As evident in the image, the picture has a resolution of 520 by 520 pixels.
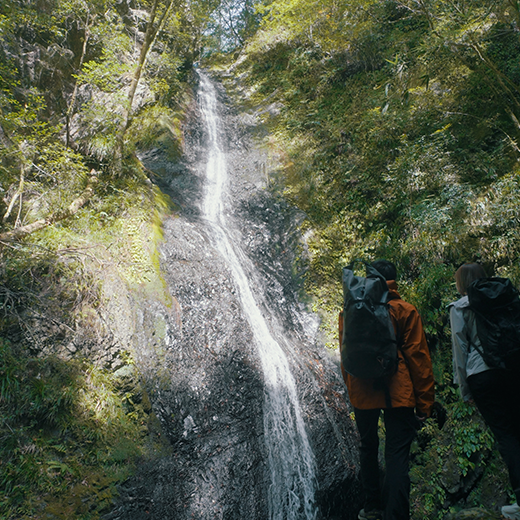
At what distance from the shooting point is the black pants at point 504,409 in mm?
2479

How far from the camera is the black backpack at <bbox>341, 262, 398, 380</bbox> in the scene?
2.56 m

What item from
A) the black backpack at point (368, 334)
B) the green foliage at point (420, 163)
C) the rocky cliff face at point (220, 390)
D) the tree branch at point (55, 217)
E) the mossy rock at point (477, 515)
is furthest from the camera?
the tree branch at point (55, 217)

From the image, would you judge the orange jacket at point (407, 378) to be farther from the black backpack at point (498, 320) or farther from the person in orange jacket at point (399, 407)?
the black backpack at point (498, 320)

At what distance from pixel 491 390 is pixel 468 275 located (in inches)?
38.2

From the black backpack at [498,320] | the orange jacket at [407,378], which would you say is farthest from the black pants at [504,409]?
the orange jacket at [407,378]

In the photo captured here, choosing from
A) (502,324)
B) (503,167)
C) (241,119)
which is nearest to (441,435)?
(502,324)

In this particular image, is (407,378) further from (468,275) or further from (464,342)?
(468,275)

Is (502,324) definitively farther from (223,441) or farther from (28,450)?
(28,450)

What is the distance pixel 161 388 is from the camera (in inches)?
202

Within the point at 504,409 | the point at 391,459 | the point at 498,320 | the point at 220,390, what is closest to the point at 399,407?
the point at 391,459

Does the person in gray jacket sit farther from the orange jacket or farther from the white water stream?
the white water stream

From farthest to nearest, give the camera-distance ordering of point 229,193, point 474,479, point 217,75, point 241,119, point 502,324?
point 217,75, point 241,119, point 229,193, point 474,479, point 502,324

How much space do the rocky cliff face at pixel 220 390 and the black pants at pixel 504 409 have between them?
3.24m

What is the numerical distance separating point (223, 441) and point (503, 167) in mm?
6555
